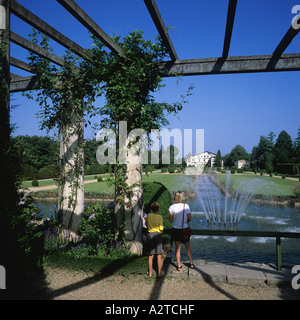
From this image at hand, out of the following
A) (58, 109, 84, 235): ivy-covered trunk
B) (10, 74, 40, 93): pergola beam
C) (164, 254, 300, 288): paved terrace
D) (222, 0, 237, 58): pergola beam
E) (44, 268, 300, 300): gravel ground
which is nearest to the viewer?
(222, 0, 237, 58): pergola beam

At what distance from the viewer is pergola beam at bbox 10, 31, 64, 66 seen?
4.25 metres

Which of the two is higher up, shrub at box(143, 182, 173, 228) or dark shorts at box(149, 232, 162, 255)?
shrub at box(143, 182, 173, 228)

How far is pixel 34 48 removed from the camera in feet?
14.7

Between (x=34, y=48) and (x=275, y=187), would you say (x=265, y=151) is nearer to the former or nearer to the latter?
(x=275, y=187)

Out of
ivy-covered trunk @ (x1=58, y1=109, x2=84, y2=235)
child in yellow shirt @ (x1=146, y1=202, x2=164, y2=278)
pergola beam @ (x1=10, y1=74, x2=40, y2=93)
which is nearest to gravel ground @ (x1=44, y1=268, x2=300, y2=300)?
child in yellow shirt @ (x1=146, y1=202, x2=164, y2=278)

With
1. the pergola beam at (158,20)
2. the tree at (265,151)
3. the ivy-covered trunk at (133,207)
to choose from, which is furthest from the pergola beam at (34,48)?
the tree at (265,151)

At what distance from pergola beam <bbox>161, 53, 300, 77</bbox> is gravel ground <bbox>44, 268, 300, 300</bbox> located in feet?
12.2

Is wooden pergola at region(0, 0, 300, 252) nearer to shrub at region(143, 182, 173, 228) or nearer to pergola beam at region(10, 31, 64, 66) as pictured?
pergola beam at region(10, 31, 64, 66)

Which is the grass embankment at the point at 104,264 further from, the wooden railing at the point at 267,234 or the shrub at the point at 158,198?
the shrub at the point at 158,198

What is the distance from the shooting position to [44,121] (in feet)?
17.7

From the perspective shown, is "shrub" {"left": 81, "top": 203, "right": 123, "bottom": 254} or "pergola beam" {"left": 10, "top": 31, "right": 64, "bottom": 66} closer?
"pergola beam" {"left": 10, "top": 31, "right": 64, "bottom": 66}
